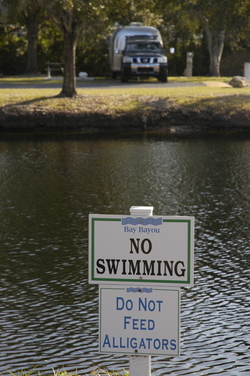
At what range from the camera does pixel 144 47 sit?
3703 cm

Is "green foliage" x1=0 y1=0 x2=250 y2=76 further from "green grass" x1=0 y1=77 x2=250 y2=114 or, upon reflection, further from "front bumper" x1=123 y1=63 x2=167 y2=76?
"green grass" x1=0 y1=77 x2=250 y2=114

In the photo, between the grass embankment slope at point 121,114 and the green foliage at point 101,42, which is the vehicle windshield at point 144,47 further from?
the grass embankment slope at point 121,114

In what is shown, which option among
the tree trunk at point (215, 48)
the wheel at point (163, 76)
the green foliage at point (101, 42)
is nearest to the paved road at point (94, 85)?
the wheel at point (163, 76)

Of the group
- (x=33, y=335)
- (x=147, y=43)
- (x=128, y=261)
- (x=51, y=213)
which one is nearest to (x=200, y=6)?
(x=147, y=43)

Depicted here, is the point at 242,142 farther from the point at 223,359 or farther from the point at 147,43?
the point at 223,359

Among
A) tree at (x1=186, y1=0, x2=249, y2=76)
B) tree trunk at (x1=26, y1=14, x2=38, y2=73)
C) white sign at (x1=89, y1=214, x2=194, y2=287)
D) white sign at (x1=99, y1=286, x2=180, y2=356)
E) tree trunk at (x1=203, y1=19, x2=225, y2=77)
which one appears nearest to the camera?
white sign at (x1=89, y1=214, x2=194, y2=287)

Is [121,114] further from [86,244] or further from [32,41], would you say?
[86,244]

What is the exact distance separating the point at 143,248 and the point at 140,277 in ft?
0.61

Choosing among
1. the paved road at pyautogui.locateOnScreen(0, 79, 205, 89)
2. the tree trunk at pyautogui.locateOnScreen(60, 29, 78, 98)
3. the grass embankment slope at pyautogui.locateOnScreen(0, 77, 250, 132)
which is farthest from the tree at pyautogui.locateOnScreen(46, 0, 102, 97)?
the paved road at pyautogui.locateOnScreen(0, 79, 205, 89)

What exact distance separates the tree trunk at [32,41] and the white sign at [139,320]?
38492 mm

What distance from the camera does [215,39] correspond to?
43.4 meters

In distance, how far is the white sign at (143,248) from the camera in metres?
4.20

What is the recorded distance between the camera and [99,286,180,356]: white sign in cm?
434

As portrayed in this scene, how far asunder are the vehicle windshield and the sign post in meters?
33.2
